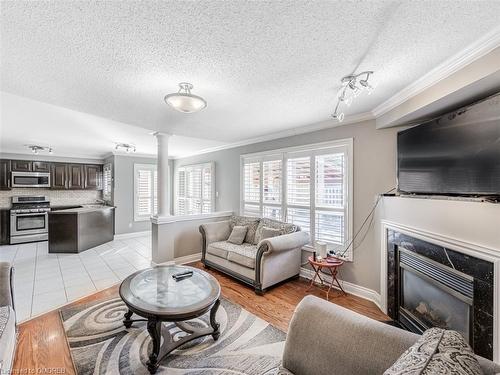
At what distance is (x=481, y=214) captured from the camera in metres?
1.54

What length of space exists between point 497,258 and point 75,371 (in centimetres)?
313

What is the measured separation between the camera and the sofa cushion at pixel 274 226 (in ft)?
11.4

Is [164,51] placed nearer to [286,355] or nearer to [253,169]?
[286,355]

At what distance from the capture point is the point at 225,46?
155 cm

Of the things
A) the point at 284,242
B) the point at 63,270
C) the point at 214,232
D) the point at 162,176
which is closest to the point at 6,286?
the point at 63,270

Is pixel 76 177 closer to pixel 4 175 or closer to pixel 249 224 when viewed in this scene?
pixel 4 175

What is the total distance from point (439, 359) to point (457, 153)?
174 cm

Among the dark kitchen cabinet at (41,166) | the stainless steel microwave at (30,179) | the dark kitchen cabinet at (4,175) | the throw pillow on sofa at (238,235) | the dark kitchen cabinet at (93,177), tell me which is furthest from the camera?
the dark kitchen cabinet at (93,177)

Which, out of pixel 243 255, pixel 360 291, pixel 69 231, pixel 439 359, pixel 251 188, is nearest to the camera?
pixel 439 359

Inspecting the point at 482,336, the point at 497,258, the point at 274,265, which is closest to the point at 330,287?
the point at 274,265

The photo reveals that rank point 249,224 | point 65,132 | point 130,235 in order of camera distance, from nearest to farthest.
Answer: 1. point 249,224
2. point 65,132
3. point 130,235

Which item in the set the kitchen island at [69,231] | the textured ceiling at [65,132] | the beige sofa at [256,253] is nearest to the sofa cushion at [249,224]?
the beige sofa at [256,253]

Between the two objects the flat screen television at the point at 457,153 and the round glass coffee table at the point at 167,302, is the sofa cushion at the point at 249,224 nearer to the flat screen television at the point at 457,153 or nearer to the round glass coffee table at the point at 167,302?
the round glass coffee table at the point at 167,302

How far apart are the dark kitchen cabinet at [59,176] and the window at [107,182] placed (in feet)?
2.99
